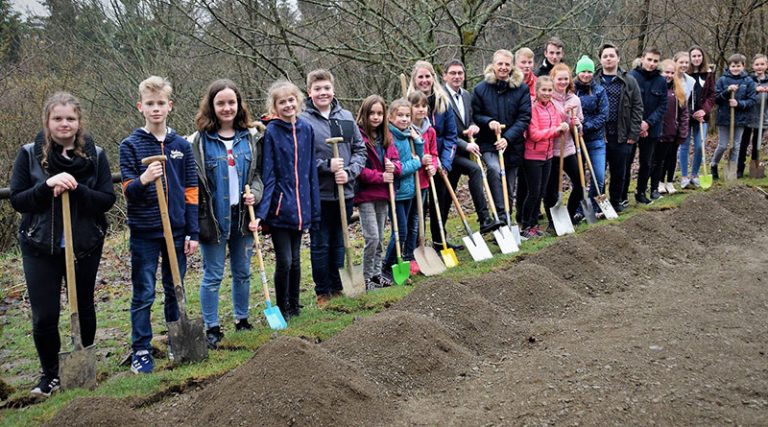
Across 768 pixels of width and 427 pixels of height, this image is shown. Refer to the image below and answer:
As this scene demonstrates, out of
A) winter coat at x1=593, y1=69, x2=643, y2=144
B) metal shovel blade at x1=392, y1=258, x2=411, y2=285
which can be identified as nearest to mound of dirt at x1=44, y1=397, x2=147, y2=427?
metal shovel blade at x1=392, y1=258, x2=411, y2=285

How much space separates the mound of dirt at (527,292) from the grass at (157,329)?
42cm

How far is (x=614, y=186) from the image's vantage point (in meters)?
9.30

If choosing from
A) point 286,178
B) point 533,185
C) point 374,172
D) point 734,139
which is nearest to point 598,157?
point 533,185

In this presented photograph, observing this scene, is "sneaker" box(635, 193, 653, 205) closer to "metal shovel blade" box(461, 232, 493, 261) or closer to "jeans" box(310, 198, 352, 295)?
"metal shovel blade" box(461, 232, 493, 261)

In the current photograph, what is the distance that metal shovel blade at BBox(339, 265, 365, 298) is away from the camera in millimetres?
6160

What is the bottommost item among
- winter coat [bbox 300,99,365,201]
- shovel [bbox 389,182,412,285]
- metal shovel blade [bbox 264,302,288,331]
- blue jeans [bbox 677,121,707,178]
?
metal shovel blade [bbox 264,302,288,331]

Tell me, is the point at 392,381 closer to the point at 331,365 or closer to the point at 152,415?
the point at 331,365

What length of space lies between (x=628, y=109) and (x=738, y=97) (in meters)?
3.51

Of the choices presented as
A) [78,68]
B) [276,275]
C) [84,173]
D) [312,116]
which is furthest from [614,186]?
[78,68]

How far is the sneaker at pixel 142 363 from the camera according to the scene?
4.79m

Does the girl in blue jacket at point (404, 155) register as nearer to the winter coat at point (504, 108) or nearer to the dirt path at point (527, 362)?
the winter coat at point (504, 108)

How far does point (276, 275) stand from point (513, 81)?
389 centimetres

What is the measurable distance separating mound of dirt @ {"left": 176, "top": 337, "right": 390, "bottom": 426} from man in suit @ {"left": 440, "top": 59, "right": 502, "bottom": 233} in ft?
12.8

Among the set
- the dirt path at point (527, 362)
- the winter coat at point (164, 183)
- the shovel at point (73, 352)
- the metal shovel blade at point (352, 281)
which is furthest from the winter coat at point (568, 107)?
the shovel at point (73, 352)
